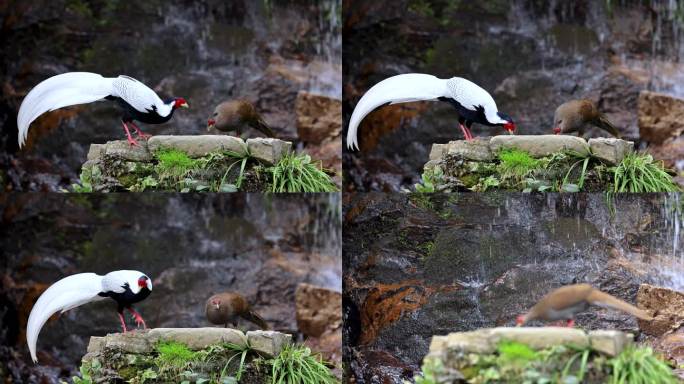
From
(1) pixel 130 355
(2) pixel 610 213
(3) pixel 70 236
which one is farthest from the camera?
(3) pixel 70 236

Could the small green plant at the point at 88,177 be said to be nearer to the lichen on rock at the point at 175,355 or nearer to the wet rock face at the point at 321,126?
the lichen on rock at the point at 175,355

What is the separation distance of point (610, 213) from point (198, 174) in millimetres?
2933

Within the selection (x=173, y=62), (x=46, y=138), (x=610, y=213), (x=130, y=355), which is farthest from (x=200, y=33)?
(x=610, y=213)

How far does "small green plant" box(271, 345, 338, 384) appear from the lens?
6.70 metres

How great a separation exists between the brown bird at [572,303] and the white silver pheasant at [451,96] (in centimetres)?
220

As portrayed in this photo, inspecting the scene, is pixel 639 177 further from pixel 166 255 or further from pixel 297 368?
pixel 166 255

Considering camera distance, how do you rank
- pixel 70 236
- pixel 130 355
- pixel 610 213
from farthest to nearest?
pixel 70 236 < pixel 610 213 < pixel 130 355

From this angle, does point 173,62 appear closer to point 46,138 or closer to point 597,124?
point 46,138

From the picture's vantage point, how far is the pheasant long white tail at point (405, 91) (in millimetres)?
7155

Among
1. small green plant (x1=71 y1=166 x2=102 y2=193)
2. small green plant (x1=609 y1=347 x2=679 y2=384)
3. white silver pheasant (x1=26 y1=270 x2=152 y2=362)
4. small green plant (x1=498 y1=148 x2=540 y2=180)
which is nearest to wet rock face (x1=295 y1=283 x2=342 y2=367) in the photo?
white silver pheasant (x1=26 y1=270 x2=152 y2=362)

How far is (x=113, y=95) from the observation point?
6.99 meters

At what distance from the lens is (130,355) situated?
658 centimetres

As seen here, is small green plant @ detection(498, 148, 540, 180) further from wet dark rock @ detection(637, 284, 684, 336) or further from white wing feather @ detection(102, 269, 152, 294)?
white wing feather @ detection(102, 269, 152, 294)

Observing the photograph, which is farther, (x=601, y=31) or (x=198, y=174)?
(x=601, y=31)
